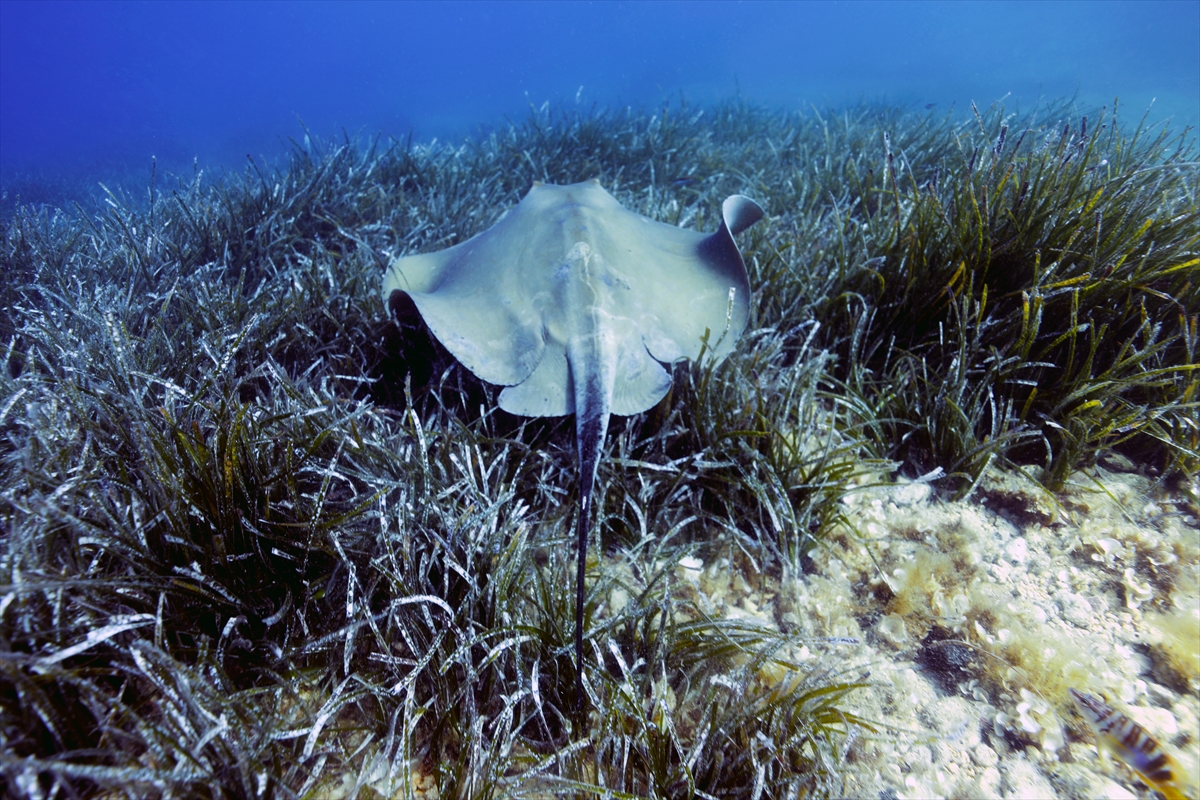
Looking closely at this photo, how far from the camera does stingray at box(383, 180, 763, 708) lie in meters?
2.86

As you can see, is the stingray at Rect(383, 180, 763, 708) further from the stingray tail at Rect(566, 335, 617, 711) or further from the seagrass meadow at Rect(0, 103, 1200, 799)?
the seagrass meadow at Rect(0, 103, 1200, 799)

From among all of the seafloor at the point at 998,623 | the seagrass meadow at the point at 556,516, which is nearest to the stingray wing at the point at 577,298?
the seagrass meadow at the point at 556,516

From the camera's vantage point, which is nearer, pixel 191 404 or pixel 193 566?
pixel 193 566

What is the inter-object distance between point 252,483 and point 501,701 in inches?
55.2

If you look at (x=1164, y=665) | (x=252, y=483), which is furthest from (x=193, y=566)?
(x=1164, y=665)

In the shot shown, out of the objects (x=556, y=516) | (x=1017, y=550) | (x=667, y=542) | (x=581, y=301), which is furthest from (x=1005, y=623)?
(x=581, y=301)

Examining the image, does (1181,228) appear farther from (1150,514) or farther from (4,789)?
(4,789)

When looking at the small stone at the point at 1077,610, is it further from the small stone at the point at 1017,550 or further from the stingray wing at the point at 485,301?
the stingray wing at the point at 485,301

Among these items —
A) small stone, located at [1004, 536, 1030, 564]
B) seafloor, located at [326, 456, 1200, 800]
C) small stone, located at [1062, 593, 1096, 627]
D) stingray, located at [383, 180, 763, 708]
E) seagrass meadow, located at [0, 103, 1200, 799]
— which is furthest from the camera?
stingray, located at [383, 180, 763, 708]

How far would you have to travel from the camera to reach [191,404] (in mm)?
2494

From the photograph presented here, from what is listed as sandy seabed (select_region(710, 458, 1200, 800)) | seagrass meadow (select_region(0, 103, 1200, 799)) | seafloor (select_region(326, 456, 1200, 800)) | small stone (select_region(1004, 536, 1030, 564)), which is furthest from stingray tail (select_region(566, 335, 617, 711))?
small stone (select_region(1004, 536, 1030, 564))

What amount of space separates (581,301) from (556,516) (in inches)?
50.0

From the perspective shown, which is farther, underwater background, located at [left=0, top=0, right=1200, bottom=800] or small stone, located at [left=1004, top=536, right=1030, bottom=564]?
small stone, located at [left=1004, top=536, right=1030, bottom=564]

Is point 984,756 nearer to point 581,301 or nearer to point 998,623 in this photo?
point 998,623
